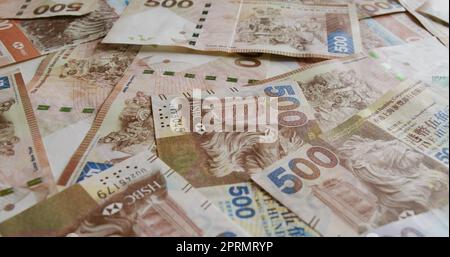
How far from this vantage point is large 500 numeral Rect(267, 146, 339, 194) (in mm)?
533

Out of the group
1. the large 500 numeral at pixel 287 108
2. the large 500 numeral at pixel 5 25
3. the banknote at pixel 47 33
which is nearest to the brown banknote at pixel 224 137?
the large 500 numeral at pixel 287 108

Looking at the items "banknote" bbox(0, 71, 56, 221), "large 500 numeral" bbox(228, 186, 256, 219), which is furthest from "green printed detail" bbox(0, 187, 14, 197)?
"large 500 numeral" bbox(228, 186, 256, 219)

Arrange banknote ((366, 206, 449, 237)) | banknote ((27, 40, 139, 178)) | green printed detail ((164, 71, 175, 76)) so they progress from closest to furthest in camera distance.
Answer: banknote ((366, 206, 449, 237)), banknote ((27, 40, 139, 178)), green printed detail ((164, 71, 175, 76))

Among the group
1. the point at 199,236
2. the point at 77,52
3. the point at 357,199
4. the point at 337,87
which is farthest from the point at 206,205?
the point at 77,52

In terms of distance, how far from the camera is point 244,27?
31.5 inches

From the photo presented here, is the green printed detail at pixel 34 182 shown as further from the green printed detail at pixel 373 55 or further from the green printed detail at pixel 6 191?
the green printed detail at pixel 373 55

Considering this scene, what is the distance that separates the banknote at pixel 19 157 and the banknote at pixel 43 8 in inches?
8.2

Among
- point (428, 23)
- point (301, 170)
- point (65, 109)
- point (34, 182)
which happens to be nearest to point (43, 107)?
point (65, 109)

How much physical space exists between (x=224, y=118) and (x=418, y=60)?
328mm

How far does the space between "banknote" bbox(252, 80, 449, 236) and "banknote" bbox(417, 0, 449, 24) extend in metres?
0.20

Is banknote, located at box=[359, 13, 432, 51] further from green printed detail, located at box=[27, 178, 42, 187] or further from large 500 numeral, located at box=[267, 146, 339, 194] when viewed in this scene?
green printed detail, located at box=[27, 178, 42, 187]

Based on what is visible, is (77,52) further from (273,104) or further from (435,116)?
(435,116)

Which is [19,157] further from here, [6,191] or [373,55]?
[373,55]

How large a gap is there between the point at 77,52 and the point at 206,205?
1.28 feet
